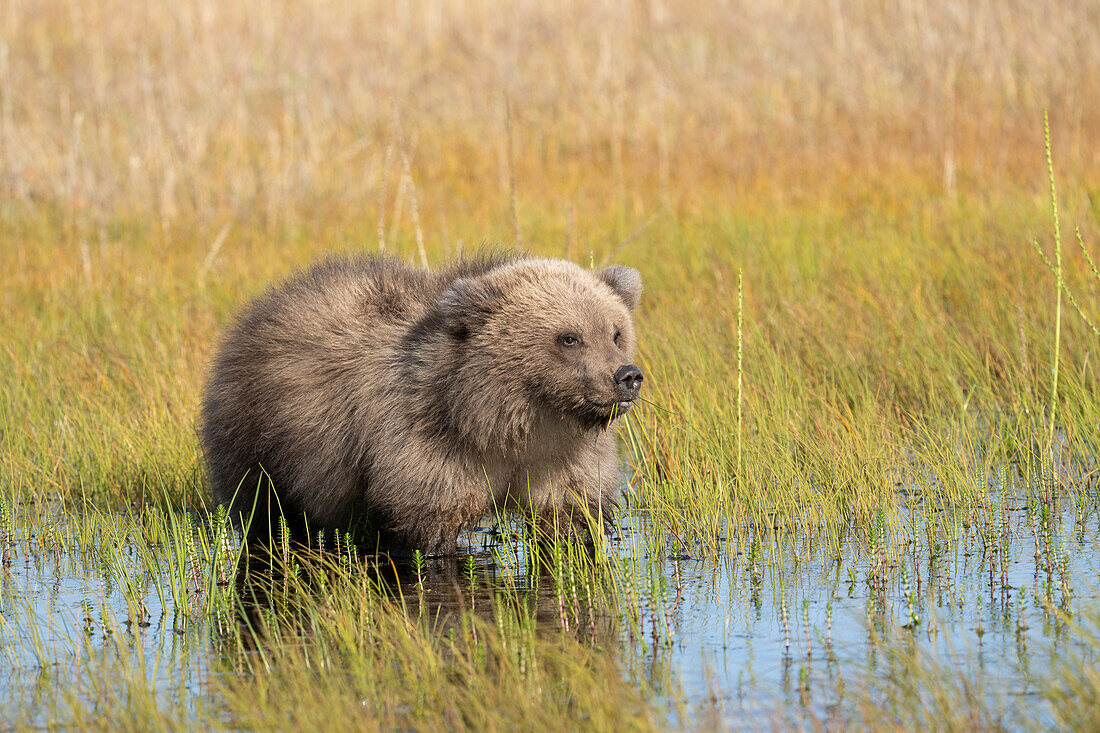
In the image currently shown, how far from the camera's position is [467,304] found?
5387 millimetres

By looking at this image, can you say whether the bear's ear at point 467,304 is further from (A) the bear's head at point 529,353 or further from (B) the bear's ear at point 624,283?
(B) the bear's ear at point 624,283

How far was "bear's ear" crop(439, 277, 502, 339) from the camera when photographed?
17.7ft

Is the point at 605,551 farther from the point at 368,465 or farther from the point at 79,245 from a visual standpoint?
the point at 79,245

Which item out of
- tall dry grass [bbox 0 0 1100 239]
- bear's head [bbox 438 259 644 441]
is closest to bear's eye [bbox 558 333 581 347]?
bear's head [bbox 438 259 644 441]

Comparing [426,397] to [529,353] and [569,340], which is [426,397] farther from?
[569,340]

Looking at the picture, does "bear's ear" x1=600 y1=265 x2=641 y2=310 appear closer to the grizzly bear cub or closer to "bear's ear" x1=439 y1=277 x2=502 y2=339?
the grizzly bear cub

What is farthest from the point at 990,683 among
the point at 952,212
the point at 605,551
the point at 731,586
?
the point at 952,212

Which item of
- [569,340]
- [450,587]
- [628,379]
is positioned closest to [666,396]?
[569,340]

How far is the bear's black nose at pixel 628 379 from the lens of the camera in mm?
5102

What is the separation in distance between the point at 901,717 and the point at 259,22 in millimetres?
20691

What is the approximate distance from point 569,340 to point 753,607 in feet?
4.44

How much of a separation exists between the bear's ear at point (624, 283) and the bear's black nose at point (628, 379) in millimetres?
704

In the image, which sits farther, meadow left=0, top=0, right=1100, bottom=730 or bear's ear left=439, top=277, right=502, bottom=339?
bear's ear left=439, top=277, right=502, bottom=339

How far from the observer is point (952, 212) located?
10742 mm
